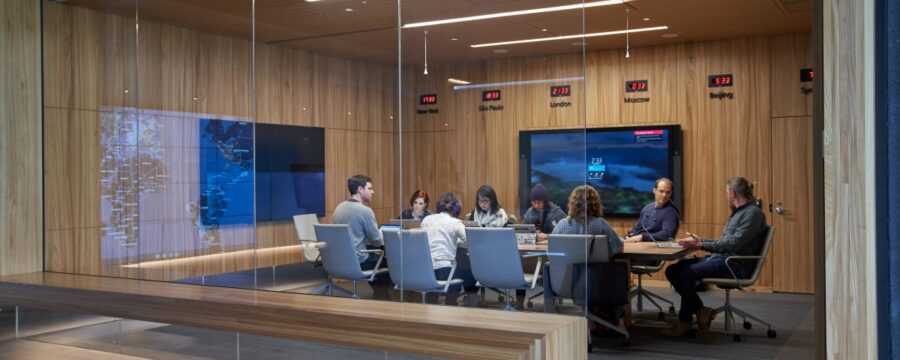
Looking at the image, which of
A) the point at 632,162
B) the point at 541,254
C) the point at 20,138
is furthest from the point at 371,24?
the point at 632,162

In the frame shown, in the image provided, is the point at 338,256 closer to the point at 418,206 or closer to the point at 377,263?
the point at 377,263

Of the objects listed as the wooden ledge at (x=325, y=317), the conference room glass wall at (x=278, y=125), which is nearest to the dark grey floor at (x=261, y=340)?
the conference room glass wall at (x=278, y=125)

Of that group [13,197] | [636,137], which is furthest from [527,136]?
[636,137]

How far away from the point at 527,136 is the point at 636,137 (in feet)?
17.5

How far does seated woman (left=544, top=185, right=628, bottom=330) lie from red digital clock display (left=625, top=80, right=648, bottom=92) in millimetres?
4147

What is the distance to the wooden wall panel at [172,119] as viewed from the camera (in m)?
5.20

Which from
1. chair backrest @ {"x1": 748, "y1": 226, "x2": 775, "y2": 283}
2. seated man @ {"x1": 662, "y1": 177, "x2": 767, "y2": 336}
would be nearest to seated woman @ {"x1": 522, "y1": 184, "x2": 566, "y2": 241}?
seated man @ {"x1": 662, "y1": 177, "x2": 767, "y2": 336}

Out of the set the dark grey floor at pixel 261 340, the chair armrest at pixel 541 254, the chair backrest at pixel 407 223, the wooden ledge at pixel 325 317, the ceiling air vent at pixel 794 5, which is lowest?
the dark grey floor at pixel 261 340

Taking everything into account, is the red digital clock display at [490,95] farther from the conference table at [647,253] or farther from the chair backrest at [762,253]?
the chair backrest at [762,253]

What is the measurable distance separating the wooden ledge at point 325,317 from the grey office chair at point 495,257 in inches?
9.8

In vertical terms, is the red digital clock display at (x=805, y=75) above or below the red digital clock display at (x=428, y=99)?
above

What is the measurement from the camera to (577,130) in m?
4.58

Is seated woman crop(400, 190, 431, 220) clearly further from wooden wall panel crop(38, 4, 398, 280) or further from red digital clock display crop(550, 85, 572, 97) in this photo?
red digital clock display crop(550, 85, 572, 97)

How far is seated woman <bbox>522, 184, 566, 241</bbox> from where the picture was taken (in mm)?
4605
